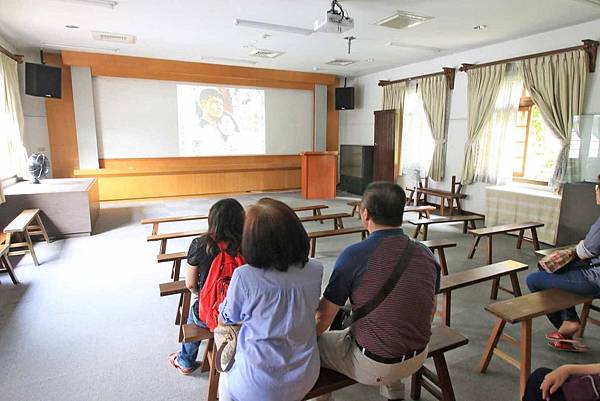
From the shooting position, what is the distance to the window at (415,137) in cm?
704

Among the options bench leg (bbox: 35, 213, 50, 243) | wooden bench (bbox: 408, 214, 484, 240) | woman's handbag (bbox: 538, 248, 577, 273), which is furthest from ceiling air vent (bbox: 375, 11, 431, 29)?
bench leg (bbox: 35, 213, 50, 243)

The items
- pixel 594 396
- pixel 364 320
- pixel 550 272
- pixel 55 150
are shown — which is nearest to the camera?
pixel 594 396

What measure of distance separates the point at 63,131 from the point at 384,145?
251 inches

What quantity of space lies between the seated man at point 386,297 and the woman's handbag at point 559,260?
1341 millimetres

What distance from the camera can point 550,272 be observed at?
229 centimetres

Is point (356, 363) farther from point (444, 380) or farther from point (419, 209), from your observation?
point (419, 209)

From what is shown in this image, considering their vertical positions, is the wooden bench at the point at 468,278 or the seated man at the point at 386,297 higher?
the seated man at the point at 386,297

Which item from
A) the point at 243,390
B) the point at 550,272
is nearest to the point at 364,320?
the point at 243,390

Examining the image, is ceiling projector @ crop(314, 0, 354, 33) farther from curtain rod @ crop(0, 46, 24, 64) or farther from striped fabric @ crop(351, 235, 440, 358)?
curtain rod @ crop(0, 46, 24, 64)

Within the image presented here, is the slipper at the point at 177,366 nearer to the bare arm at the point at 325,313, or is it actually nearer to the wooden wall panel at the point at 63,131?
the bare arm at the point at 325,313

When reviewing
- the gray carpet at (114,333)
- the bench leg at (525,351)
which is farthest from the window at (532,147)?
the bench leg at (525,351)

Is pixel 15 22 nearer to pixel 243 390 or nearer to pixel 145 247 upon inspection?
pixel 145 247

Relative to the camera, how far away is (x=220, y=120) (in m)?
8.12

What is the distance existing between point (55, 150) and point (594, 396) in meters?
8.12
